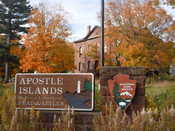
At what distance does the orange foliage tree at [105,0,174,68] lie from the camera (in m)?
23.4

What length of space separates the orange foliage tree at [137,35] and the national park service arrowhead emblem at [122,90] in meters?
17.1

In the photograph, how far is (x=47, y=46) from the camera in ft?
81.6

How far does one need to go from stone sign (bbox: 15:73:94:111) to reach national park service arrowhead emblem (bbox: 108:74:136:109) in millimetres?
425

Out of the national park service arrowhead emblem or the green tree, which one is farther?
the green tree

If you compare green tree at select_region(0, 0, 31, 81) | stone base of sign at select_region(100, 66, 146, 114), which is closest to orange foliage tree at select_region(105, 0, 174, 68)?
green tree at select_region(0, 0, 31, 81)

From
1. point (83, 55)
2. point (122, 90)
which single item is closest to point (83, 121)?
point (122, 90)

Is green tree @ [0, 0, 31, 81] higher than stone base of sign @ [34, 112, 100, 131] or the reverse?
higher

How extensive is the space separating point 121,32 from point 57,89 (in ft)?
66.5

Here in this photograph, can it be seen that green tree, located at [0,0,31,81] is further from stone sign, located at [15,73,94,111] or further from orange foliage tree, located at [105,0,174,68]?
stone sign, located at [15,73,94,111]

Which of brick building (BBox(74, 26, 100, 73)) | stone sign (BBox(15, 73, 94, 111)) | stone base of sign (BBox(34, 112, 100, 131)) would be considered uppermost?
brick building (BBox(74, 26, 100, 73))

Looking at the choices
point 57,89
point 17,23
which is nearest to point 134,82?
point 57,89

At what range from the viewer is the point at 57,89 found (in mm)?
6062

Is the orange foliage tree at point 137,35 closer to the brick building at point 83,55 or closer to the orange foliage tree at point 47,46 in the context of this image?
the orange foliage tree at point 47,46

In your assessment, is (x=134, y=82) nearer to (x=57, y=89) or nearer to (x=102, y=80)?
(x=102, y=80)
